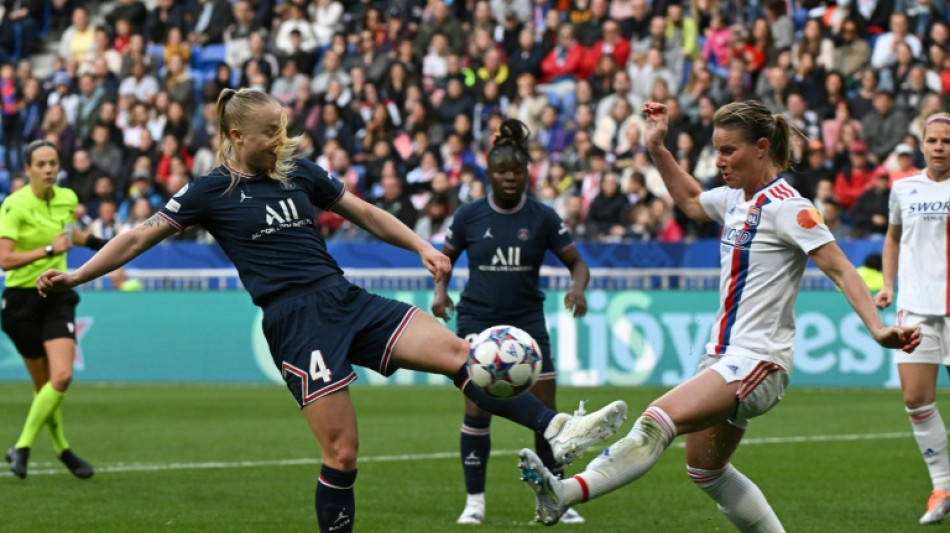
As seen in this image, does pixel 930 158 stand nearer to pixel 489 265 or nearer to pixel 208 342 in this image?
pixel 489 265

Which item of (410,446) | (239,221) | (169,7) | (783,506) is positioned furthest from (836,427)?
(169,7)

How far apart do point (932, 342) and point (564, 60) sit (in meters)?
15.7

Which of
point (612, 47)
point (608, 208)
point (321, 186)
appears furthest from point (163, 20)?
point (321, 186)

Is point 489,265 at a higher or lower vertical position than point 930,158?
lower

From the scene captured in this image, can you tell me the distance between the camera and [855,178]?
20719 mm

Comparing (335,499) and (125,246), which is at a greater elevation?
(125,246)

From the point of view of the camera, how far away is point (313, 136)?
25.6 m

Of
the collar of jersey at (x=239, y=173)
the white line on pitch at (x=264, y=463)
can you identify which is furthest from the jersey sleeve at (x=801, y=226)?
the white line on pitch at (x=264, y=463)

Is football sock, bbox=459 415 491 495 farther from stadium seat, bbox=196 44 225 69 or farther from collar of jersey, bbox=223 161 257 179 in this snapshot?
stadium seat, bbox=196 44 225 69

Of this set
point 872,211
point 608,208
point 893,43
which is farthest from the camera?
point 893,43

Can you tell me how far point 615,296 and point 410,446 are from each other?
21.6ft

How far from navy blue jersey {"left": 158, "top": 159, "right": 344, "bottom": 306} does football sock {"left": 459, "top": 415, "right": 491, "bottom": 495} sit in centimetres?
267

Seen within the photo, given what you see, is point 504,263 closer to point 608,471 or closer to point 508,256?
point 508,256

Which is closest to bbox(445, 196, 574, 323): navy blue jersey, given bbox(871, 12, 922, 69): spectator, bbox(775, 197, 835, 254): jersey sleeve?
bbox(775, 197, 835, 254): jersey sleeve
